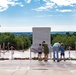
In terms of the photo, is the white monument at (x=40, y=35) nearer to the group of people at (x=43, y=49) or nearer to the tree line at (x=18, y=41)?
the tree line at (x=18, y=41)

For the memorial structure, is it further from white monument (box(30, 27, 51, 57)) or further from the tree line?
the tree line

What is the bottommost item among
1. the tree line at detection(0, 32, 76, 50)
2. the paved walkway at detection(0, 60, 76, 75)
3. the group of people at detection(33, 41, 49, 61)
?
the tree line at detection(0, 32, 76, 50)

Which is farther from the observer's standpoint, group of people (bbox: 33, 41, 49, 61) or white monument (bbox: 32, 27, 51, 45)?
white monument (bbox: 32, 27, 51, 45)

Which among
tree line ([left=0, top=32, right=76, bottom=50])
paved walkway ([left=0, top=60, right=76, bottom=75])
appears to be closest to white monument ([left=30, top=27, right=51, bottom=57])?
tree line ([left=0, top=32, right=76, bottom=50])

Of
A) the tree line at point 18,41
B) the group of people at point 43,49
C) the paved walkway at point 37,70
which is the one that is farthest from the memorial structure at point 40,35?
the paved walkway at point 37,70

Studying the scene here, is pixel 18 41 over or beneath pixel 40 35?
beneath

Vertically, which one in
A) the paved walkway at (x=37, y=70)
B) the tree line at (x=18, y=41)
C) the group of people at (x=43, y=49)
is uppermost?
the group of people at (x=43, y=49)

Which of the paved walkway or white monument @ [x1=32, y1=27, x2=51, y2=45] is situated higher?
white monument @ [x1=32, y1=27, x2=51, y2=45]

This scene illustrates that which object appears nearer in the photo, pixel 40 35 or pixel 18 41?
pixel 40 35

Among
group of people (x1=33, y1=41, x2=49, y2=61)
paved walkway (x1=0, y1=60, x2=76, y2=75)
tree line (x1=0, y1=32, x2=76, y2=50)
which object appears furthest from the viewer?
tree line (x1=0, y1=32, x2=76, y2=50)

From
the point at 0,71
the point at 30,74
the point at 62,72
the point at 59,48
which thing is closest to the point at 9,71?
the point at 0,71

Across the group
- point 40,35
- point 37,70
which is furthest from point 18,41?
point 37,70

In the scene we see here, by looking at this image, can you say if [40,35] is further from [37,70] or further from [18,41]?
[18,41]

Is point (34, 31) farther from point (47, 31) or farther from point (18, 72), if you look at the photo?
point (18, 72)
